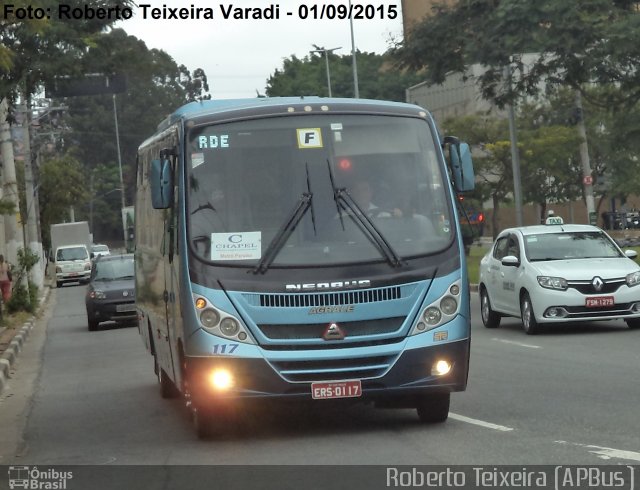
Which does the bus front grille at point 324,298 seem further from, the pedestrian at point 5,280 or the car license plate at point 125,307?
the pedestrian at point 5,280

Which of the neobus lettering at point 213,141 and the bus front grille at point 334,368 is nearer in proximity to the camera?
the bus front grille at point 334,368

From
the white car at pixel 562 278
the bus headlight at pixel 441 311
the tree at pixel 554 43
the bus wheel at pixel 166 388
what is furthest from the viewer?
the tree at pixel 554 43

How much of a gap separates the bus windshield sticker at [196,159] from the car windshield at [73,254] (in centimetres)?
5712

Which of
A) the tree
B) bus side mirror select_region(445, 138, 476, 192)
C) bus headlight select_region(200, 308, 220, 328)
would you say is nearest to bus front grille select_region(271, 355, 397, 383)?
bus headlight select_region(200, 308, 220, 328)

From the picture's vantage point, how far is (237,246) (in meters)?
10.9

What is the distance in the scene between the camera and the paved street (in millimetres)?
9773

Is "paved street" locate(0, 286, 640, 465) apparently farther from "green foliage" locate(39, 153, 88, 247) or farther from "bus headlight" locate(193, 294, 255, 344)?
"green foliage" locate(39, 153, 88, 247)

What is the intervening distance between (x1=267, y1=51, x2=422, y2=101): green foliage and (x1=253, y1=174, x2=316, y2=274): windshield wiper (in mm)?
95714

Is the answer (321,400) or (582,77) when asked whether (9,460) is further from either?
(582,77)

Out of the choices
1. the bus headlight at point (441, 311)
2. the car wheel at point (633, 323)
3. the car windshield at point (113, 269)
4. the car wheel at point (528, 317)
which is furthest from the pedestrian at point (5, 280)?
the bus headlight at point (441, 311)

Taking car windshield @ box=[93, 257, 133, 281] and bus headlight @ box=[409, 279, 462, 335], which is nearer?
bus headlight @ box=[409, 279, 462, 335]

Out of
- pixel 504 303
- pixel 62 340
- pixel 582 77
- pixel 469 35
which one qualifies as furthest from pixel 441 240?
pixel 469 35

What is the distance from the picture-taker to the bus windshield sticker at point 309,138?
445 inches
